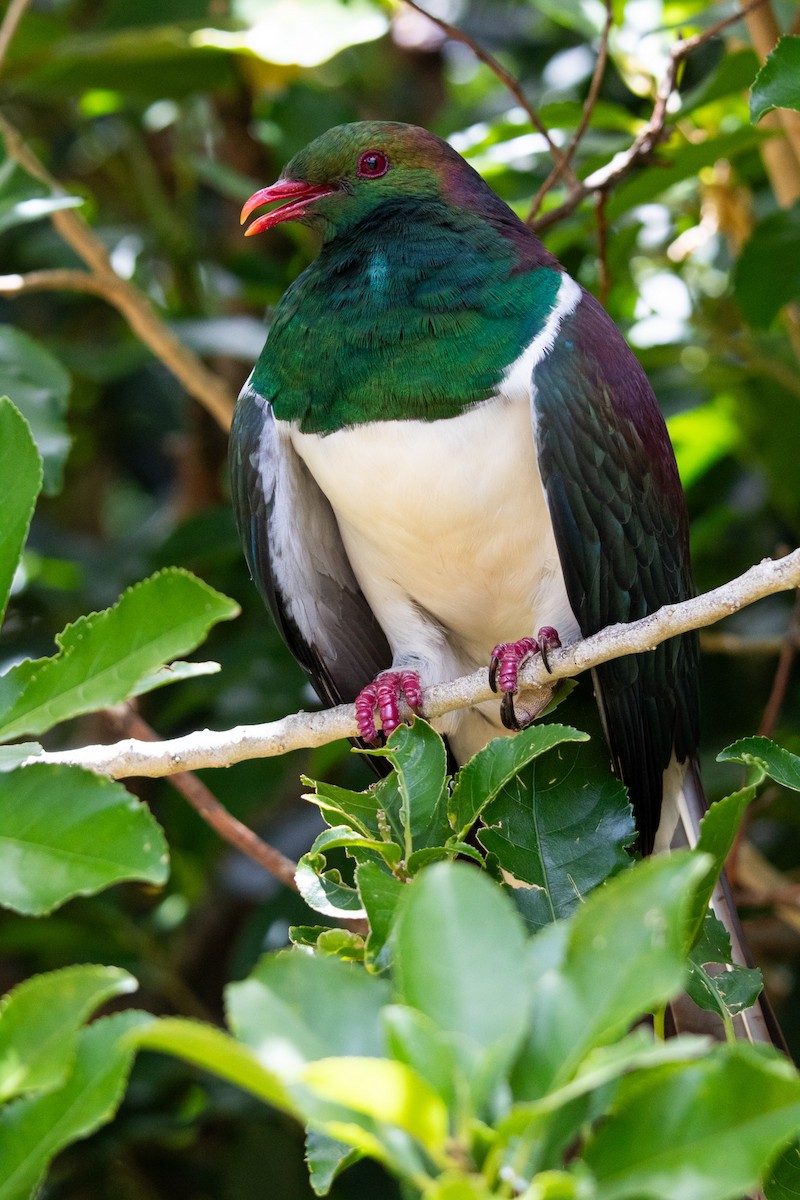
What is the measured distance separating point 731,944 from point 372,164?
1.54 metres

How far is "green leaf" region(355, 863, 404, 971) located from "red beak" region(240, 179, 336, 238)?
151 centimetres

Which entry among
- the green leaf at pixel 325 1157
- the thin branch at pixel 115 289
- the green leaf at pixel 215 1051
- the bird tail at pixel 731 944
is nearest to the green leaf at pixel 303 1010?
the green leaf at pixel 215 1051

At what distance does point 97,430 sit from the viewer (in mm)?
4371

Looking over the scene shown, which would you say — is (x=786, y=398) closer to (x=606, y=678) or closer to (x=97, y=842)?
(x=606, y=678)

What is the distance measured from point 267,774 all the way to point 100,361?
113 cm

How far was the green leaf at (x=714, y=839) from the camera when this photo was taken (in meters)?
1.38

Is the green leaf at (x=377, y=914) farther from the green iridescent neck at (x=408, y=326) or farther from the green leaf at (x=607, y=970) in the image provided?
the green iridescent neck at (x=408, y=326)

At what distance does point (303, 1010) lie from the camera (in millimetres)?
1015

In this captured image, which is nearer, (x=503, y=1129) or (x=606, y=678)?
(x=503, y=1129)

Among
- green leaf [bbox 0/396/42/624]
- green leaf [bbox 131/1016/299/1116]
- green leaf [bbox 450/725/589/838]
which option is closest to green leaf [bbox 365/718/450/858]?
green leaf [bbox 450/725/589/838]

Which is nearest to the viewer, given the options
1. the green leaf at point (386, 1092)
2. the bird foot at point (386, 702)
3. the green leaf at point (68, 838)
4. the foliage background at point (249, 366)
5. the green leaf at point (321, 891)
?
the green leaf at point (386, 1092)

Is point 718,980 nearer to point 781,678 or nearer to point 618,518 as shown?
point 618,518

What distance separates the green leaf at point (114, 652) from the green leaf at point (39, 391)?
1.11 meters

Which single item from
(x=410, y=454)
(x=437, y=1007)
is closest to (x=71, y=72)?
(x=410, y=454)
